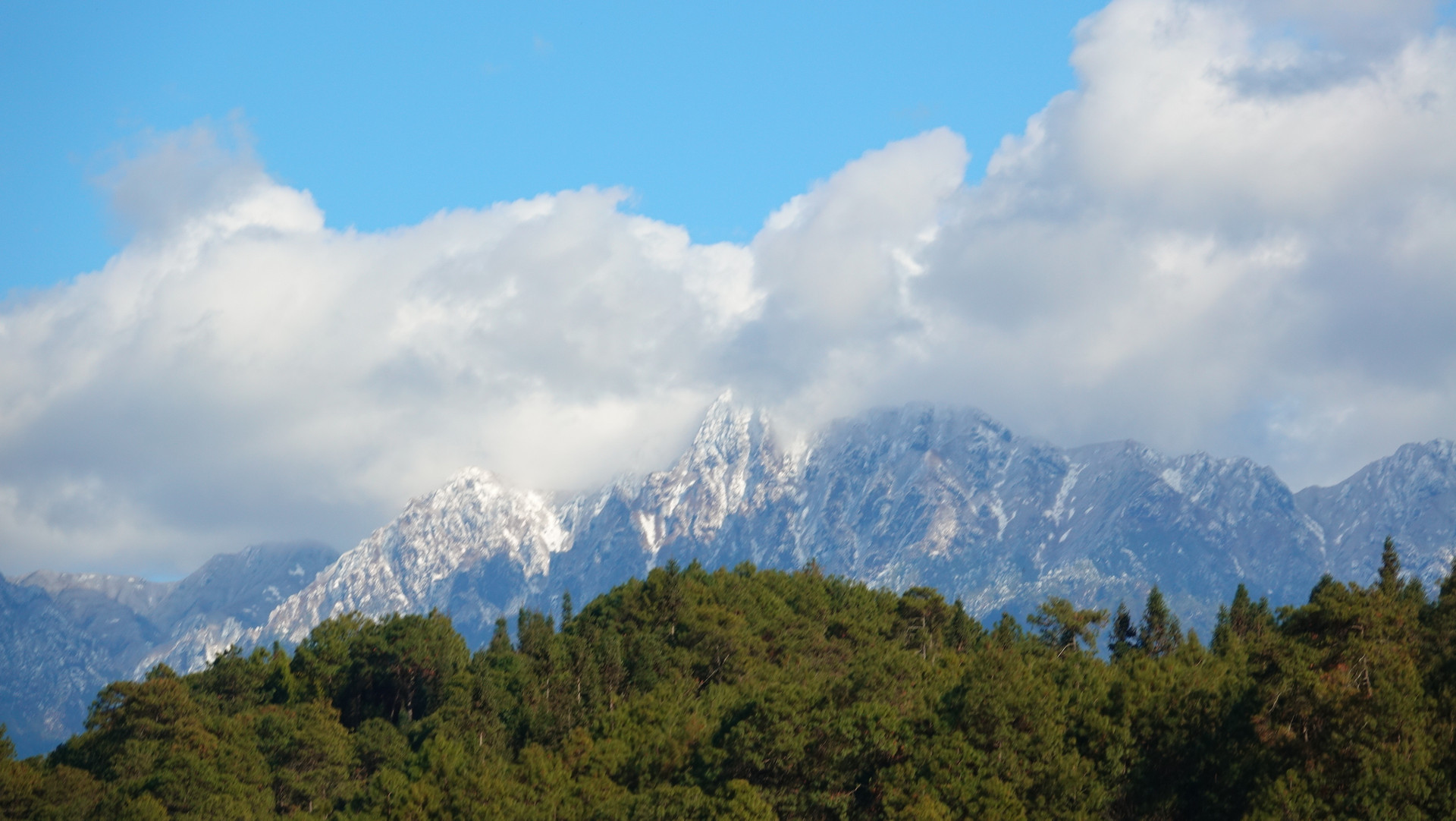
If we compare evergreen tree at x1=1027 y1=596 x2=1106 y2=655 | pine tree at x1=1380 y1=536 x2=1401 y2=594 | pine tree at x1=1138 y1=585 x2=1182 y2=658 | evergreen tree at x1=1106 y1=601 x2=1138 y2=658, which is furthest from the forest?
pine tree at x1=1380 y1=536 x2=1401 y2=594

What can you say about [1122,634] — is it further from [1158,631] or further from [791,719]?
[791,719]

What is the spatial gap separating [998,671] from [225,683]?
361 feet

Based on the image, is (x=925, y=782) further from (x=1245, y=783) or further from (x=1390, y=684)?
(x=1390, y=684)

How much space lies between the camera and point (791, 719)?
113 metres

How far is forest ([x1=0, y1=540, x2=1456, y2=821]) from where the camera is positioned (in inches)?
3450

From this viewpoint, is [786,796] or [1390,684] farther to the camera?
[786,796]

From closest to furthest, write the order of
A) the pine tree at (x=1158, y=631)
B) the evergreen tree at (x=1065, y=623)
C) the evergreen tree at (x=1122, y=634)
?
the pine tree at (x=1158, y=631) → the evergreen tree at (x=1122, y=634) → the evergreen tree at (x=1065, y=623)

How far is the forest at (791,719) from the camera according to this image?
87.6 m

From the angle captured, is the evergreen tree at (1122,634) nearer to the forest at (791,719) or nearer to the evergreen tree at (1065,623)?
the forest at (791,719)

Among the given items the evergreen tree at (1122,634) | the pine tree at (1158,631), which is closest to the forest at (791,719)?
the pine tree at (1158,631)

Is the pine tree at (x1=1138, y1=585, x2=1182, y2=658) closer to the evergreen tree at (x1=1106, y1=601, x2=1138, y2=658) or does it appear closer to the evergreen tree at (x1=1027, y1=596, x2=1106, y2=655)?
the evergreen tree at (x1=1106, y1=601, x2=1138, y2=658)

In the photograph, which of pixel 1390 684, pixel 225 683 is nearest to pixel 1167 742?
pixel 1390 684

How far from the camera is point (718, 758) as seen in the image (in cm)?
11381

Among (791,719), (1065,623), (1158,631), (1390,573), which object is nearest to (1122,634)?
(1158,631)
